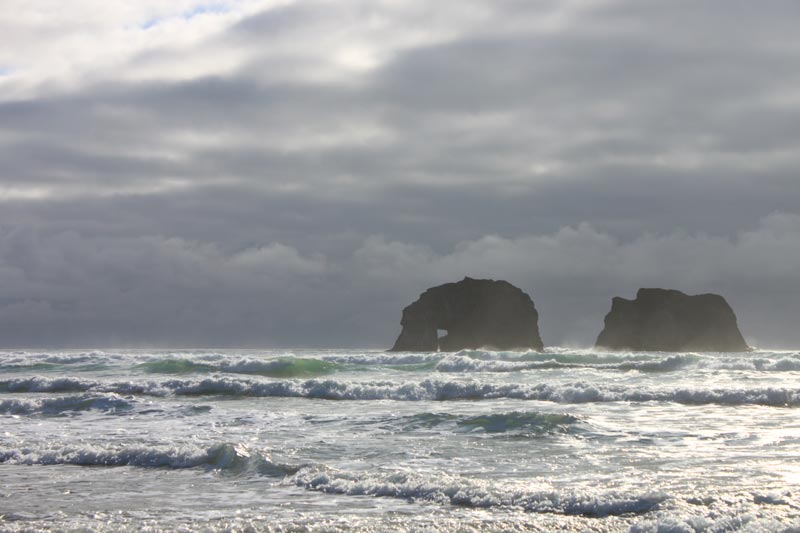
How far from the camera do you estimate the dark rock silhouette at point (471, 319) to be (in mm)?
97125

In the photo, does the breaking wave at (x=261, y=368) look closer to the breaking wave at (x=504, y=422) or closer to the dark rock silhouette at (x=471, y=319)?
the breaking wave at (x=504, y=422)

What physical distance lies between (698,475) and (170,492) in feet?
28.0

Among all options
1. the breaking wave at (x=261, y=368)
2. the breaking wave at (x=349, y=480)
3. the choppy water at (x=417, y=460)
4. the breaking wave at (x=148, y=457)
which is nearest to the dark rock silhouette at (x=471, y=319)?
the breaking wave at (x=261, y=368)

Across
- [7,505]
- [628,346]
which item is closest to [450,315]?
[628,346]

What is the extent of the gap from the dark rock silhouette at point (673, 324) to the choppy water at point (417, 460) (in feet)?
197

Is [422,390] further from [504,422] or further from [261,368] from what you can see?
[261,368]

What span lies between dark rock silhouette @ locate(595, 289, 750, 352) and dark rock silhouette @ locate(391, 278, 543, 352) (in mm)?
10465

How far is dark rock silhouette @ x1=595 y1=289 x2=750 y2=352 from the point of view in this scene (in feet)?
289

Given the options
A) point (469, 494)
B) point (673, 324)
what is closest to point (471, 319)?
point (673, 324)

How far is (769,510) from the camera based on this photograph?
34.0 feet

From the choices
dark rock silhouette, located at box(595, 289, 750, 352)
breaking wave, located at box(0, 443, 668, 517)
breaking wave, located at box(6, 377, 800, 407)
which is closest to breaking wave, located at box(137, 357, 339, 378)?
breaking wave, located at box(6, 377, 800, 407)

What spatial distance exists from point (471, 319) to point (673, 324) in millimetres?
24084

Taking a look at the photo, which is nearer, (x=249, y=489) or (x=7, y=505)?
(x=7, y=505)

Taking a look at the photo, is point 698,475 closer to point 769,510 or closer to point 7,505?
point 769,510
